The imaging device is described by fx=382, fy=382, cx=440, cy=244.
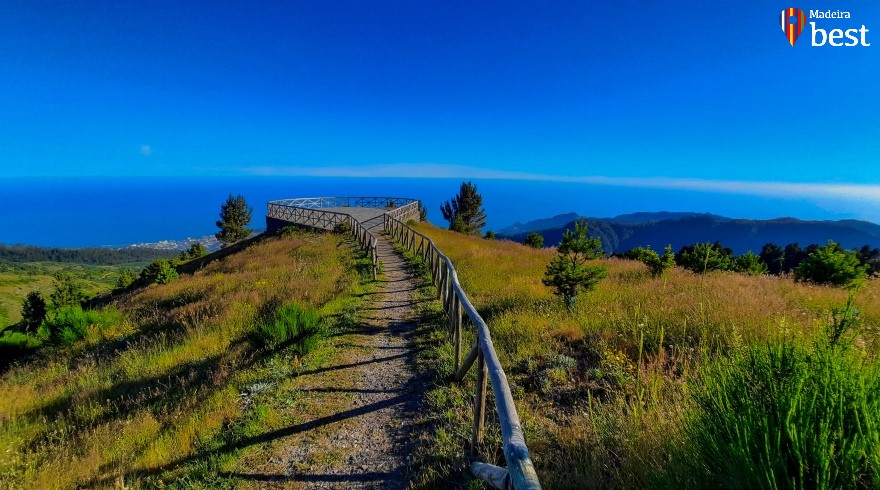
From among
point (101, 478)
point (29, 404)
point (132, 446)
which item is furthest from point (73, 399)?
point (101, 478)

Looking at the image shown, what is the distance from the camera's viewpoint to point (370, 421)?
5051mm

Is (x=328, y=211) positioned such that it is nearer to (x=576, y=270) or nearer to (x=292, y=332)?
(x=292, y=332)

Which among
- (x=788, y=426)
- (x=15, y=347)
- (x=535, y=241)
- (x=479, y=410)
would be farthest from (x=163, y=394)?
(x=535, y=241)

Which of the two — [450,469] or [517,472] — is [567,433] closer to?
[450,469]

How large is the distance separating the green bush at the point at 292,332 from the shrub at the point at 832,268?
12533 millimetres

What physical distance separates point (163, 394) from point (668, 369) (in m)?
7.52

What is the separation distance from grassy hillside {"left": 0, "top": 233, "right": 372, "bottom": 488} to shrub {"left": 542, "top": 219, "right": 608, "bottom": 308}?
5091mm

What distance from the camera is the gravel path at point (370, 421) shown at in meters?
4.06

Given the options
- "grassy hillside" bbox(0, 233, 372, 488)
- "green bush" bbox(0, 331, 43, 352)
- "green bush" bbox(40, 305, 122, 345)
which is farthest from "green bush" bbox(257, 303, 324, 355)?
"green bush" bbox(0, 331, 43, 352)

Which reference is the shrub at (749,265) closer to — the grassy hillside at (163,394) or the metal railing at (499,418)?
the metal railing at (499,418)

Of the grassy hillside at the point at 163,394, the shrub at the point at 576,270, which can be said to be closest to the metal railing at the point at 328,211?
the grassy hillside at the point at 163,394

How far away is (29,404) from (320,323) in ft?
16.0

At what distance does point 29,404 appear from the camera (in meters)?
6.49

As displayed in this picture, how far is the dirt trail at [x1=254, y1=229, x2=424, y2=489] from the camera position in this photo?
4066 millimetres
